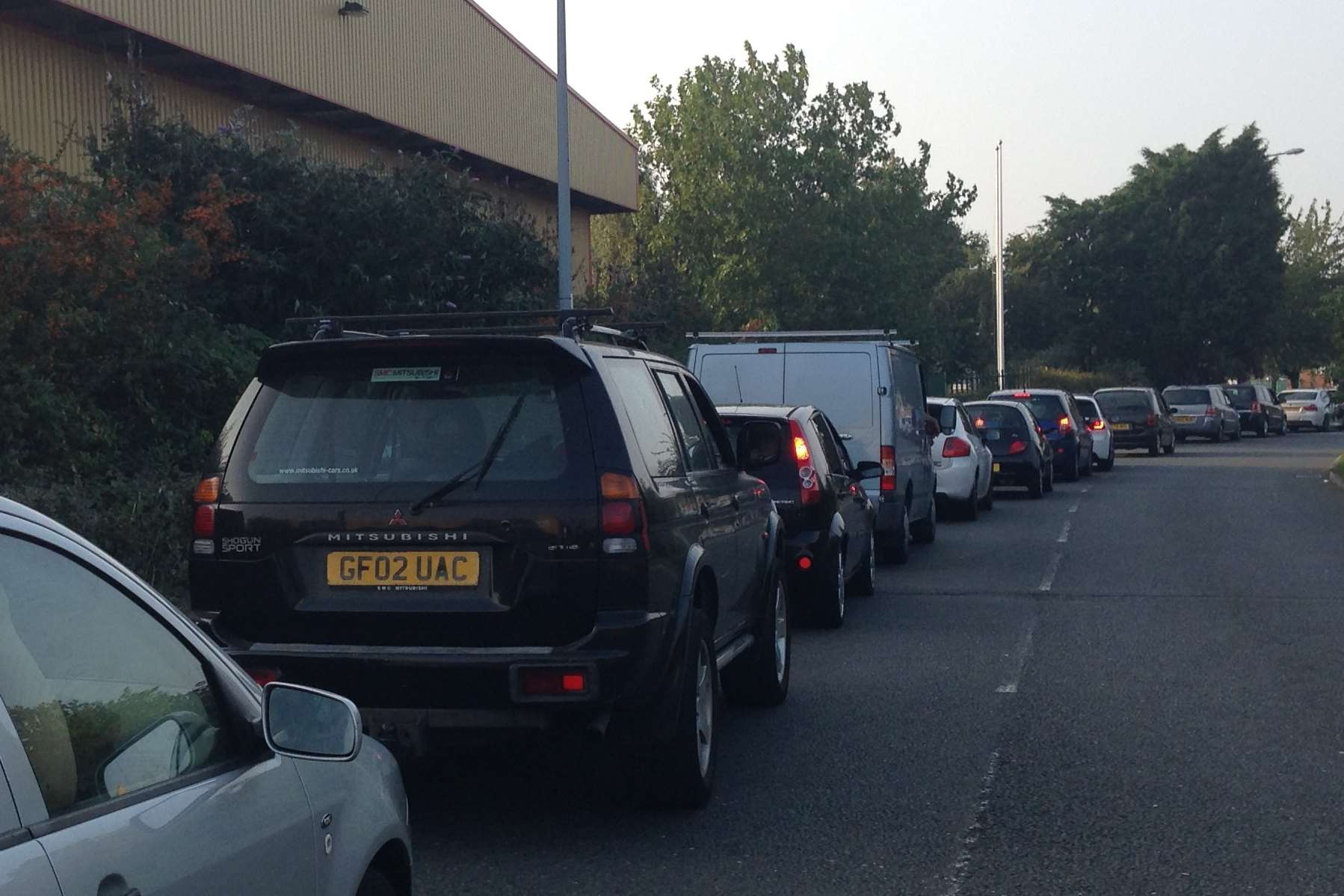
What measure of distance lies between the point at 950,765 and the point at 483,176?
87.0 feet

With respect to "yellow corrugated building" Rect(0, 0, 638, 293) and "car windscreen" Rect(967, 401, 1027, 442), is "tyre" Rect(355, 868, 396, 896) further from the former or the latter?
"car windscreen" Rect(967, 401, 1027, 442)

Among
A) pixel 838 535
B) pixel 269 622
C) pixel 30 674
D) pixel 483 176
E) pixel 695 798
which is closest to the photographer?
pixel 30 674

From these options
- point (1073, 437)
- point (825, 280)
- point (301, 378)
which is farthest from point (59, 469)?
point (825, 280)

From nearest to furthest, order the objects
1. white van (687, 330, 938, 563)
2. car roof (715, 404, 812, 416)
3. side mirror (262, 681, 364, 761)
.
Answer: side mirror (262, 681, 364, 761) < car roof (715, 404, 812, 416) < white van (687, 330, 938, 563)

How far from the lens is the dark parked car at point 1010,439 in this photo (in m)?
24.8

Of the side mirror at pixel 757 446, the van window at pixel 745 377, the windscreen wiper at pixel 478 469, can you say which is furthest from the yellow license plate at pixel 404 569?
the van window at pixel 745 377

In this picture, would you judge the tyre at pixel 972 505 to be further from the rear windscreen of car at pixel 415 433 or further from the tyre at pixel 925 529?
the rear windscreen of car at pixel 415 433

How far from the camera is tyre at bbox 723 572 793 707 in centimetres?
847

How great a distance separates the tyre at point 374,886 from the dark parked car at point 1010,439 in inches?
846

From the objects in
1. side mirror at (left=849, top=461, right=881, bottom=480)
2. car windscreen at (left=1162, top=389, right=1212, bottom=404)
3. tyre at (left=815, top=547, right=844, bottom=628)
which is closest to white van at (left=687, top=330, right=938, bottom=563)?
side mirror at (left=849, top=461, right=881, bottom=480)

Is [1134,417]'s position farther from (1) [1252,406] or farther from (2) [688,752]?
(2) [688,752]

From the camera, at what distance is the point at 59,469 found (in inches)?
508

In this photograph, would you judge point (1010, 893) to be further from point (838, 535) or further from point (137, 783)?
point (838, 535)

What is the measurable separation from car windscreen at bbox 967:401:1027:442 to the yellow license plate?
1943cm
